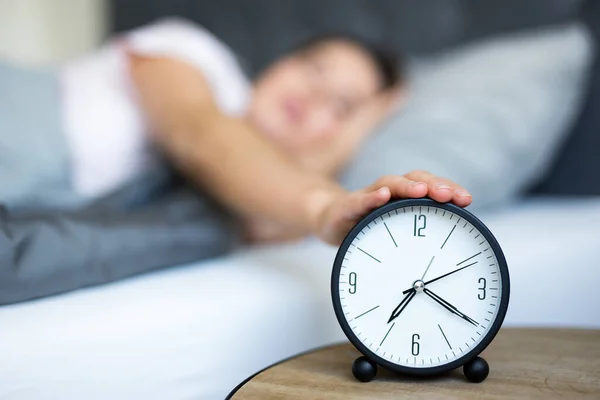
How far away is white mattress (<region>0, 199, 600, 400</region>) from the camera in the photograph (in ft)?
2.53

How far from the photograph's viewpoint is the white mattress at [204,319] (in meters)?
0.77

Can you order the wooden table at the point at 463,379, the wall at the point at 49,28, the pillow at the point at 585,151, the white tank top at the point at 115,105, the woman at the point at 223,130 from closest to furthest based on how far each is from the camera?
the wooden table at the point at 463,379
the woman at the point at 223,130
the white tank top at the point at 115,105
the pillow at the point at 585,151
the wall at the point at 49,28

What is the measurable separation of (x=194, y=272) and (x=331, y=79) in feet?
2.33

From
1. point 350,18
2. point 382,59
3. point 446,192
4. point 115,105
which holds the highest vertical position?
point 350,18

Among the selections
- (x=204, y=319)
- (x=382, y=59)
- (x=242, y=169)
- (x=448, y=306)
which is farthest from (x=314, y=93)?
(x=448, y=306)

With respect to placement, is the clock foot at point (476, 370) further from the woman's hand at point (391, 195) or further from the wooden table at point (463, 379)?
the woman's hand at point (391, 195)

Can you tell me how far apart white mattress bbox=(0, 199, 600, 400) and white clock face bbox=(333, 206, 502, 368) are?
8.7 inches

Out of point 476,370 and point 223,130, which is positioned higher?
point 223,130

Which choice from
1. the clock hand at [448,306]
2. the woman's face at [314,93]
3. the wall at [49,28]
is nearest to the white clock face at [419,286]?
the clock hand at [448,306]

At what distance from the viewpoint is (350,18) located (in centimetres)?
198

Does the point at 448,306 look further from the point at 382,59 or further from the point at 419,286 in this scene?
the point at 382,59

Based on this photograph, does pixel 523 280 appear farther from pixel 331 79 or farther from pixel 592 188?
pixel 331 79

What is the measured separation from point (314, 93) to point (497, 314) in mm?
979

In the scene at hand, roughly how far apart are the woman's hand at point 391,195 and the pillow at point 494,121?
1.76 feet
